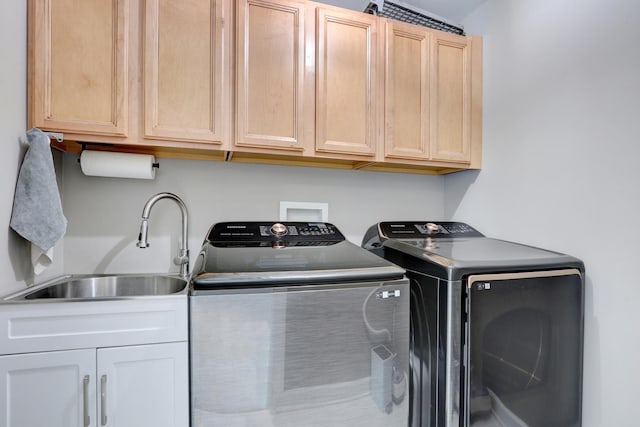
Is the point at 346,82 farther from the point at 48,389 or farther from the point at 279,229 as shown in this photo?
the point at 48,389

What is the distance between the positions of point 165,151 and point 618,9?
83.4 inches

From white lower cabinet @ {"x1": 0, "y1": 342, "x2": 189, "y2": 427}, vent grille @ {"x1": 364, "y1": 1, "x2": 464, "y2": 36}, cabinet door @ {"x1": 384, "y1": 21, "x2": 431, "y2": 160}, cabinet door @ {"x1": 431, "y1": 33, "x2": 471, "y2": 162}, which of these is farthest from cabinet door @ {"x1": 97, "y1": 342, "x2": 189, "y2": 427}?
vent grille @ {"x1": 364, "y1": 1, "x2": 464, "y2": 36}

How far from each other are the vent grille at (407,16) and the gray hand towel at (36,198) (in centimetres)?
174

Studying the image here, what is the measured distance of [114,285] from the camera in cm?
157

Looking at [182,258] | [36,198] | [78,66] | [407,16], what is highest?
[407,16]

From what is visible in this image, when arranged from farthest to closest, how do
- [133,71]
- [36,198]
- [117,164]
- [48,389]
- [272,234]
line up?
1. [272,234]
2. [117,164]
3. [133,71]
4. [36,198]
5. [48,389]

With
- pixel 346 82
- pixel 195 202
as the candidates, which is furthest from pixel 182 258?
pixel 346 82

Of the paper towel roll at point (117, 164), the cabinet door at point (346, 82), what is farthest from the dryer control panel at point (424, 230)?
the paper towel roll at point (117, 164)

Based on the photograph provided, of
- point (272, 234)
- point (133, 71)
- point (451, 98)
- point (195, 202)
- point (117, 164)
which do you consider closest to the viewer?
point (133, 71)

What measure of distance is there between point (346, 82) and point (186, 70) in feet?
2.64

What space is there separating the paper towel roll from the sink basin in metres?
0.52

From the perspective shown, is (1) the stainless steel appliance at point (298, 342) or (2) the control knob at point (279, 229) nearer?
(1) the stainless steel appliance at point (298, 342)

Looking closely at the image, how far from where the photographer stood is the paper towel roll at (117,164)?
1.49 metres

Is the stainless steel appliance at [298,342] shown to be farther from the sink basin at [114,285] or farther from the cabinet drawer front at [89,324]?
the sink basin at [114,285]
